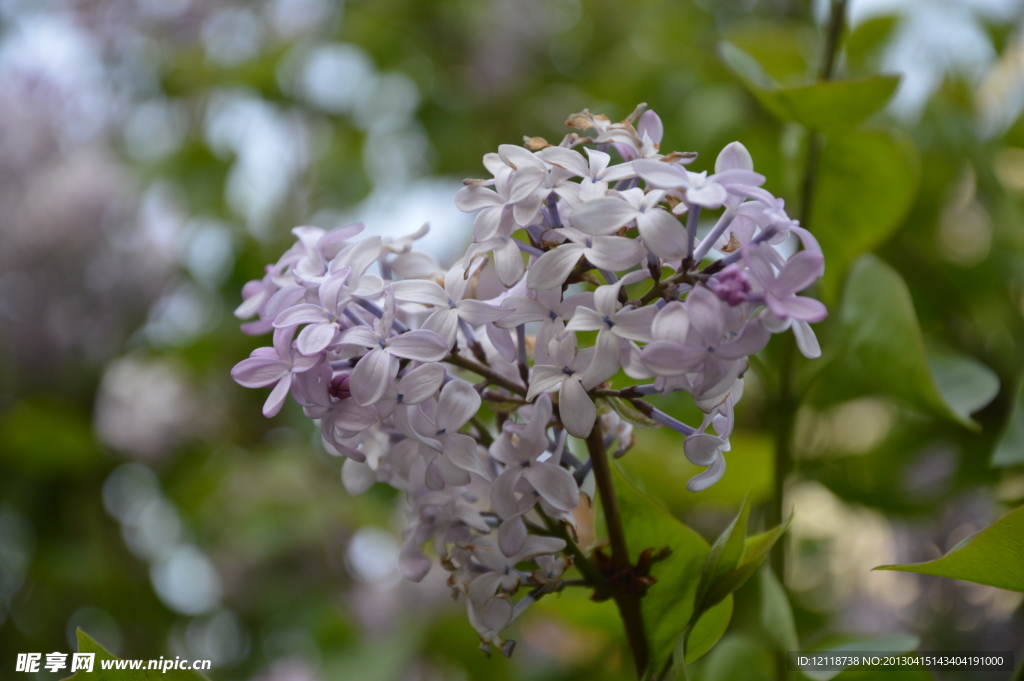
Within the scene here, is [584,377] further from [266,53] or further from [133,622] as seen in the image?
[266,53]

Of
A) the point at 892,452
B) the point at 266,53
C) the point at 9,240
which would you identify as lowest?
the point at 9,240

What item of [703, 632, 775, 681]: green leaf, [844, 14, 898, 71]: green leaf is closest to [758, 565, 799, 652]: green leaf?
[703, 632, 775, 681]: green leaf

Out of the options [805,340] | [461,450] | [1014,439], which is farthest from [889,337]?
[461,450]

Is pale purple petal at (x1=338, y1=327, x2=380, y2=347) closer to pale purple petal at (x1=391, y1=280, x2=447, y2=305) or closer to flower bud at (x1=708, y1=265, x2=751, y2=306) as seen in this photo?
pale purple petal at (x1=391, y1=280, x2=447, y2=305)

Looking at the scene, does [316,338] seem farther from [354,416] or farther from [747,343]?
[747,343]

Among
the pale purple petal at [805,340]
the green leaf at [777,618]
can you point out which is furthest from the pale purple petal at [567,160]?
the green leaf at [777,618]

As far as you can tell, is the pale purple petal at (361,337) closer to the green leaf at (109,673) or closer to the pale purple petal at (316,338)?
the pale purple petal at (316,338)

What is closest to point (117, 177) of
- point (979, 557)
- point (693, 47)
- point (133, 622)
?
point (133, 622)

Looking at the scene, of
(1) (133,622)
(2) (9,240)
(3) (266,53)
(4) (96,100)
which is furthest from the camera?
(4) (96,100)
